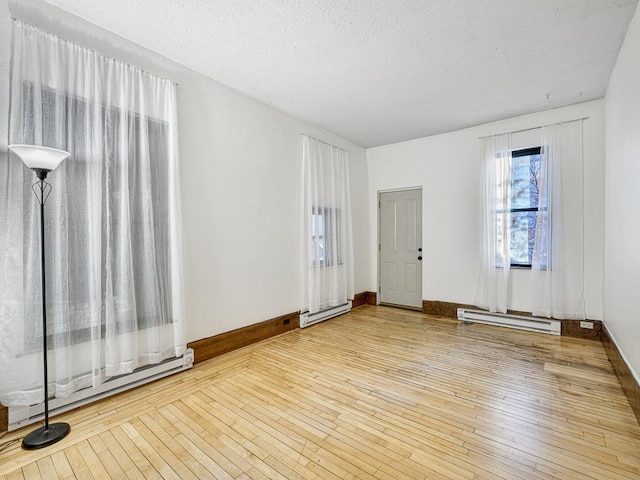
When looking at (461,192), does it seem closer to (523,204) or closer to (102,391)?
(523,204)

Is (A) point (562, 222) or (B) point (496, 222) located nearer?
(A) point (562, 222)

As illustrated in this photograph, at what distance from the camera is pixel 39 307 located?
7.22ft

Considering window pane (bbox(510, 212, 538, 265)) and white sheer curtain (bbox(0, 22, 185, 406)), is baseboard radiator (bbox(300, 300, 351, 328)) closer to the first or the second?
white sheer curtain (bbox(0, 22, 185, 406))

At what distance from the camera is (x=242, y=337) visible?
3.81m

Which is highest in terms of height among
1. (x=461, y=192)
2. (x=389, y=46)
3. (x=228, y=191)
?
(x=389, y=46)

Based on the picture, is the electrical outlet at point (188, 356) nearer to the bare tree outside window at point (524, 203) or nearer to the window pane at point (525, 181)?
the bare tree outside window at point (524, 203)

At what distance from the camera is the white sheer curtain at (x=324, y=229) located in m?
4.72

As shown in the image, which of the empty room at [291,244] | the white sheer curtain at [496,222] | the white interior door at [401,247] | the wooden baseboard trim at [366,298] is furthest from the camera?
the wooden baseboard trim at [366,298]

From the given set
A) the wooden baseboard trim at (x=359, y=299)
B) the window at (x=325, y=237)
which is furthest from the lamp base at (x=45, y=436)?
the wooden baseboard trim at (x=359, y=299)

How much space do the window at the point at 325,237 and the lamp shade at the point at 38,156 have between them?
3239 millimetres

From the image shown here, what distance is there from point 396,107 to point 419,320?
11.0ft

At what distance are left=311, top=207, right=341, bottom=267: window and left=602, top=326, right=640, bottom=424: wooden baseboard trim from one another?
3507 mm

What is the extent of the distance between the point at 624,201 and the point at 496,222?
73.0 inches

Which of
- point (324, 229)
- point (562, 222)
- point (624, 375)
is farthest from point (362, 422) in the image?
point (562, 222)
